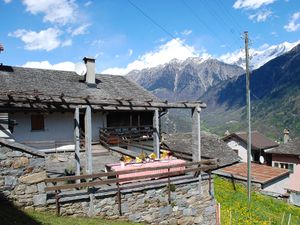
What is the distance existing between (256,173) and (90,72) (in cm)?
1686

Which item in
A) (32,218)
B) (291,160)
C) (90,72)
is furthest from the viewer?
(291,160)

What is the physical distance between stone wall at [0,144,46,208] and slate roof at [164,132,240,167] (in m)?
19.3

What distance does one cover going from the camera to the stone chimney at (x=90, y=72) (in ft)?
77.6

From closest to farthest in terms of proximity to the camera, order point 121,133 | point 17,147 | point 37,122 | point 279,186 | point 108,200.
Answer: point 17,147 → point 108,200 → point 37,122 → point 121,133 → point 279,186

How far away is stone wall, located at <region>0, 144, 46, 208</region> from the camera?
9.39 m

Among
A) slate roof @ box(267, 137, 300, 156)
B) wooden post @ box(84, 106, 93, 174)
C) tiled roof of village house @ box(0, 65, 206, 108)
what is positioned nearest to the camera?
wooden post @ box(84, 106, 93, 174)

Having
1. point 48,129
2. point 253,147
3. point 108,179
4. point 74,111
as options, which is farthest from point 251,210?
point 253,147

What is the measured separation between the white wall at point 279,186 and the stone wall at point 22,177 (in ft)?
70.9

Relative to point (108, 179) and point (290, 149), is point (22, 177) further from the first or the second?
point (290, 149)

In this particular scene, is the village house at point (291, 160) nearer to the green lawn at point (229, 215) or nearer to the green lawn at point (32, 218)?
the green lawn at point (229, 215)

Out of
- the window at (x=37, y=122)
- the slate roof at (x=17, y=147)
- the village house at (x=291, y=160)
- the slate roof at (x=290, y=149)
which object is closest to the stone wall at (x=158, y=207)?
the slate roof at (x=17, y=147)

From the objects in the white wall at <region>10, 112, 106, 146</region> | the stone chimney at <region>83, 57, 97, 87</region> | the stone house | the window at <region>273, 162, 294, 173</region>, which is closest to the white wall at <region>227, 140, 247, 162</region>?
the window at <region>273, 162, 294, 173</region>

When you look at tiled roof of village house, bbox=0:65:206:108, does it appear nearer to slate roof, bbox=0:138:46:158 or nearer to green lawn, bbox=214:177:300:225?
green lawn, bbox=214:177:300:225

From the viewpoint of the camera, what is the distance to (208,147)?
99.5 ft
